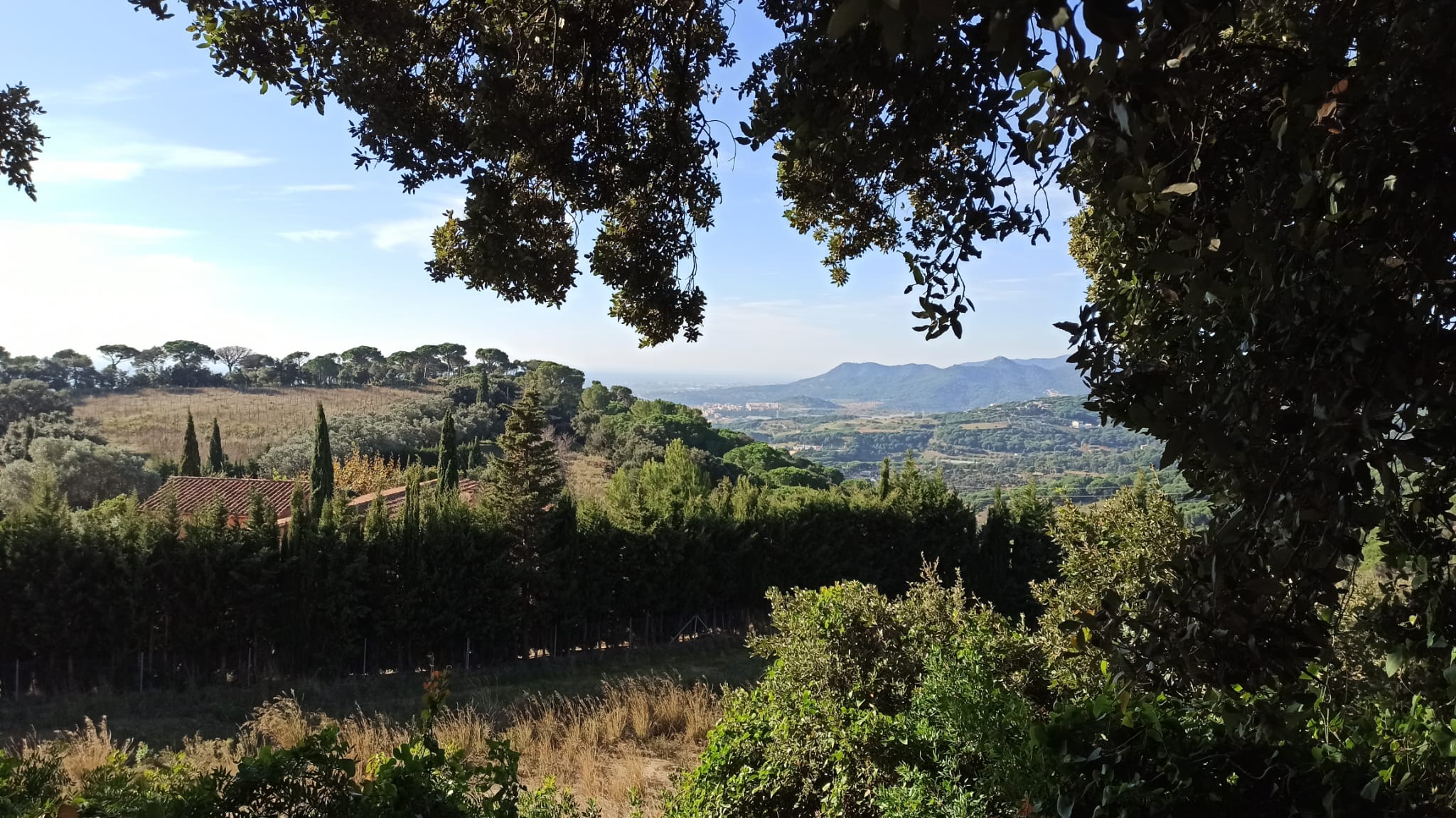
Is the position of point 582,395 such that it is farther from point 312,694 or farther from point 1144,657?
point 1144,657

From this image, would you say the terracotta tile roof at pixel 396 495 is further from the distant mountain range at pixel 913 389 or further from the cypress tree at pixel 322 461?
the distant mountain range at pixel 913 389

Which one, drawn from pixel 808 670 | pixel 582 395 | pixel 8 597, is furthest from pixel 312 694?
pixel 582 395

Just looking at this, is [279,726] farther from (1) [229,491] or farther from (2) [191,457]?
(2) [191,457]

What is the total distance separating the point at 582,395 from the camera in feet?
165

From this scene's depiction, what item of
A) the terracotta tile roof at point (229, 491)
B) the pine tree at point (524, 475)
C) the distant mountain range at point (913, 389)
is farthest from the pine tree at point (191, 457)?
the distant mountain range at point (913, 389)

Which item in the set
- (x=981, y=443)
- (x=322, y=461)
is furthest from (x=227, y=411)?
(x=981, y=443)

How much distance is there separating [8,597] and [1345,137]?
14.0 meters

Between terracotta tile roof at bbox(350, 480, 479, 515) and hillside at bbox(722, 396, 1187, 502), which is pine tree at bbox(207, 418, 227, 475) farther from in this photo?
hillside at bbox(722, 396, 1187, 502)

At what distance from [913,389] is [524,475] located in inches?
4978

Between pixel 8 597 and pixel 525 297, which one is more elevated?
pixel 525 297

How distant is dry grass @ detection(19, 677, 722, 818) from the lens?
253 inches

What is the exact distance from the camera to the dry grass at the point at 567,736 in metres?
6.43

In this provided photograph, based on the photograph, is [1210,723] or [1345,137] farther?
[1210,723]

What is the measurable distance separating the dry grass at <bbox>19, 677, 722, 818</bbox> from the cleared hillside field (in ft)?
97.1
